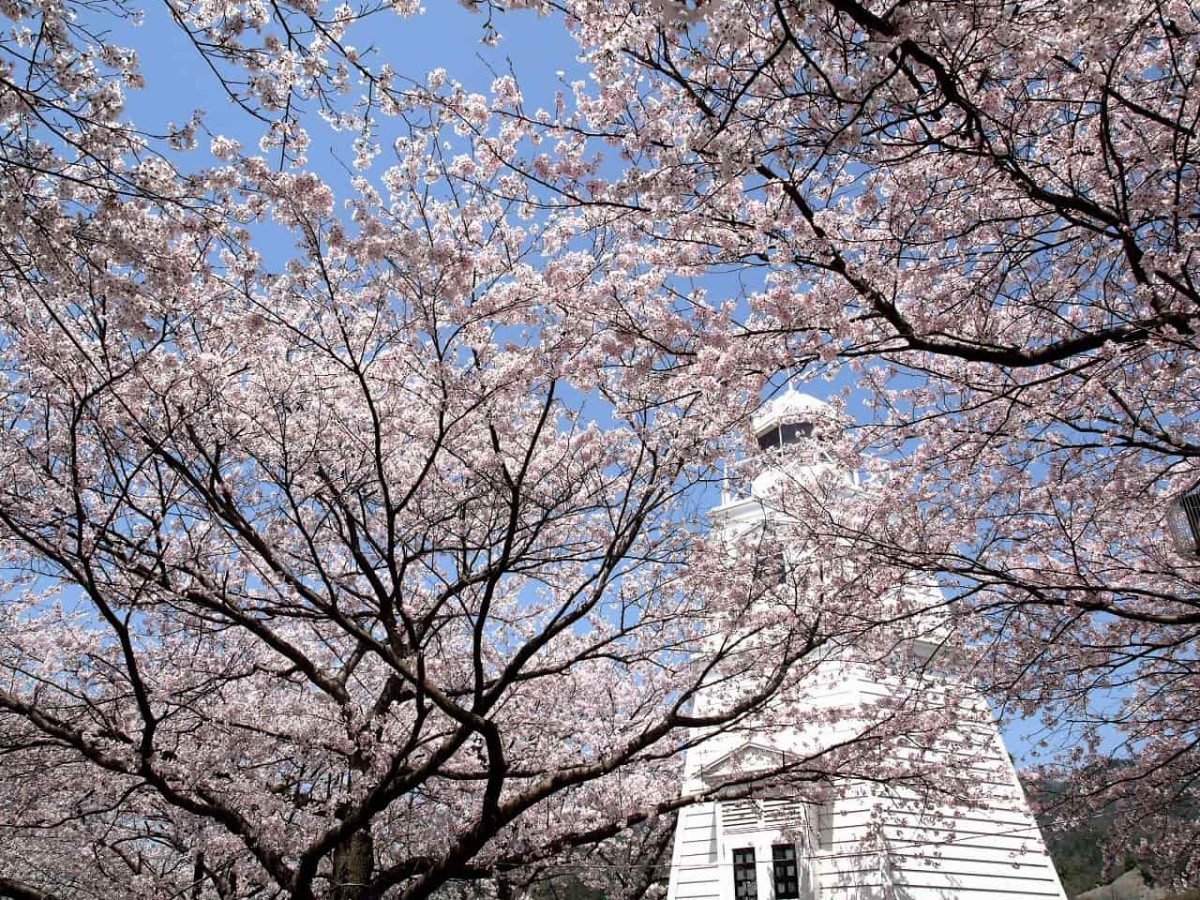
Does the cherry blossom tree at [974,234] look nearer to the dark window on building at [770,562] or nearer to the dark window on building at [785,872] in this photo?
the dark window on building at [770,562]

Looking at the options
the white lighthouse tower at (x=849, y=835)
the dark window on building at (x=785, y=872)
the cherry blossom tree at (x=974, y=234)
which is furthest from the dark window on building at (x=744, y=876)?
the cherry blossom tree at (x=974, y=234)

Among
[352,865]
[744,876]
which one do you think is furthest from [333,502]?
[744,876]

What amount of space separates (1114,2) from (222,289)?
6378mm

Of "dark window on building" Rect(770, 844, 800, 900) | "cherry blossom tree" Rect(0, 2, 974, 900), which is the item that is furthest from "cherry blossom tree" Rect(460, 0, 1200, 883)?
"dark window on building" Rect(770, 844, 800, 900)

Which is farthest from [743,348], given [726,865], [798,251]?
[726,865]

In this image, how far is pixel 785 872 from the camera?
1145 cm

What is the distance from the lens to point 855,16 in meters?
3.44

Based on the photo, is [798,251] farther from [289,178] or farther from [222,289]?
[222,289]

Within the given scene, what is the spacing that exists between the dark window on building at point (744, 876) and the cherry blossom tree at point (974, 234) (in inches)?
202

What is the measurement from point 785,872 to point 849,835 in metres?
1.14

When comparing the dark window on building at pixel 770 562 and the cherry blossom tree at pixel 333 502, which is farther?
the dark window on building at pixel 770 562

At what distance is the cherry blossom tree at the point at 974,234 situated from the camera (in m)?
4.05

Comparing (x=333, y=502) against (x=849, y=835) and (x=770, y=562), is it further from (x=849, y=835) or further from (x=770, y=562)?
(x=849, y=835)

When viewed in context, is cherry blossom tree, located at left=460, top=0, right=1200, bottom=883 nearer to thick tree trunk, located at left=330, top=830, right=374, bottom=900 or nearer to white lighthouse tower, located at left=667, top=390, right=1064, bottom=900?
white lighthouse tower, located at left=667, top=390, right=1064, bottom=900
